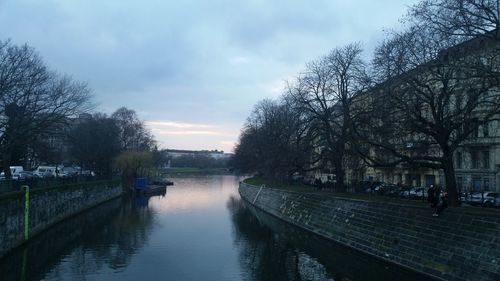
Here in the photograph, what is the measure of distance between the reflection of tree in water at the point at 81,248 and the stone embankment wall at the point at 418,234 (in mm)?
12978

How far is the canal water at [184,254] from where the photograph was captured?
77.3 feet

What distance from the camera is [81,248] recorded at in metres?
30.4

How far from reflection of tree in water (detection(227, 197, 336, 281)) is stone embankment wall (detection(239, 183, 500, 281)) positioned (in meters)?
3.41

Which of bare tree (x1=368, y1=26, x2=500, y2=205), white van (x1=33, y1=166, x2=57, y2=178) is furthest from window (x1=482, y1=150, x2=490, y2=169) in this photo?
white van (x1=33, y1=166, x2=57, y2=178)

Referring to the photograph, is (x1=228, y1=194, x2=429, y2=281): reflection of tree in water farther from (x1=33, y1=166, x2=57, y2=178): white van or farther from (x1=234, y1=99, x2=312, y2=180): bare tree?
(x1=33, y1=166, x2=57, y2=178): white van

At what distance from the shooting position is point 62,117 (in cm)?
4109

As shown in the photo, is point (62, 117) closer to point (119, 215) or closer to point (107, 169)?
point (119, 215)

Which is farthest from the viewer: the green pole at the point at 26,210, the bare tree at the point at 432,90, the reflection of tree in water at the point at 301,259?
the green pole at the point at 26,210

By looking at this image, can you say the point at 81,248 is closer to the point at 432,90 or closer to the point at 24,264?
the point at 24,264

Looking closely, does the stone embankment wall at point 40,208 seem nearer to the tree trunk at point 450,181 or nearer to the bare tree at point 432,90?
the bare tree at point 432,90

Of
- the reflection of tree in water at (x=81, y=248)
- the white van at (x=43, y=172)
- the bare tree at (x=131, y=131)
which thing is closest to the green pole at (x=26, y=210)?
the reflection of tree in water at (x=81, y=248)

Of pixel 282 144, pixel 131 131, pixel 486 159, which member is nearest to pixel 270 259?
pixel 282 144

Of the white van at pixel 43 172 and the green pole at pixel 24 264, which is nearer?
the green pole at pixel 24 264

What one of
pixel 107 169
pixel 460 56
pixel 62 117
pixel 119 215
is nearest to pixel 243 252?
pixel 460 56
